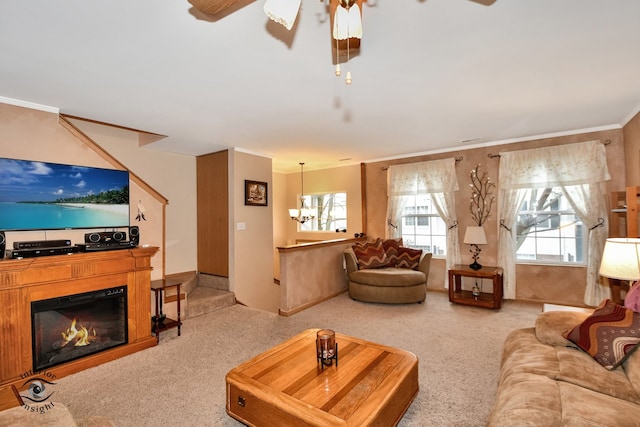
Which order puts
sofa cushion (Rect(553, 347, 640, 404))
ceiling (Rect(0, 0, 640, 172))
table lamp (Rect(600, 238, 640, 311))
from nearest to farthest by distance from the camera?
sofa cushion (Rect(553, 347, 640, 404)) < ceiling (Rect(0, 0, 640, 172)) < table lamp (Rect(600, 238, 640, 311))

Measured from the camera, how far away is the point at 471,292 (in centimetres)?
482

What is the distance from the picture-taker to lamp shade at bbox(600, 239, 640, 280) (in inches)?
78.4

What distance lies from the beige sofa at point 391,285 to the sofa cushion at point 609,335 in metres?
2.52

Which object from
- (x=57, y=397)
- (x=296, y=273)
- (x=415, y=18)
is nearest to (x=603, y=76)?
(x=415, y=18)

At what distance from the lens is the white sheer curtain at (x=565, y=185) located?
13.0 feet

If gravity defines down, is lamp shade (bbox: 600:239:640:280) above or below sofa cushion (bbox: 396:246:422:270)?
above

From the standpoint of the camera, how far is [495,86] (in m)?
2.61

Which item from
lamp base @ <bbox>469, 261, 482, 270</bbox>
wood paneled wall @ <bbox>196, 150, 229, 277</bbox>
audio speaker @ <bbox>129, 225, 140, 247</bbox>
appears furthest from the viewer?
wood paneled wall @ <bbox>196, 150, 229, 277</bbox>

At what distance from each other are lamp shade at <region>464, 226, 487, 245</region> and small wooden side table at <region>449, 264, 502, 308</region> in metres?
0.41

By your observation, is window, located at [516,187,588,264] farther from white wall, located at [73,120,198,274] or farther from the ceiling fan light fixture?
white wall, located at [73,120,198,274]

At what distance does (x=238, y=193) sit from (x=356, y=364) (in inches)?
134

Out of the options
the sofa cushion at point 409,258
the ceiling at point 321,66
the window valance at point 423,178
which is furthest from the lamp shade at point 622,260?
the window valance at point 423,178

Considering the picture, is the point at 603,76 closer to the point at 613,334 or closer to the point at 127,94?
the point at 613,334

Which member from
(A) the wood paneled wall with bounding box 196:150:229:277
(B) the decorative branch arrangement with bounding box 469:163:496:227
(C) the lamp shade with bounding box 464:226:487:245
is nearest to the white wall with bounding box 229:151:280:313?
(A) the wood paneled wall with bounding box 196:150:229:277
